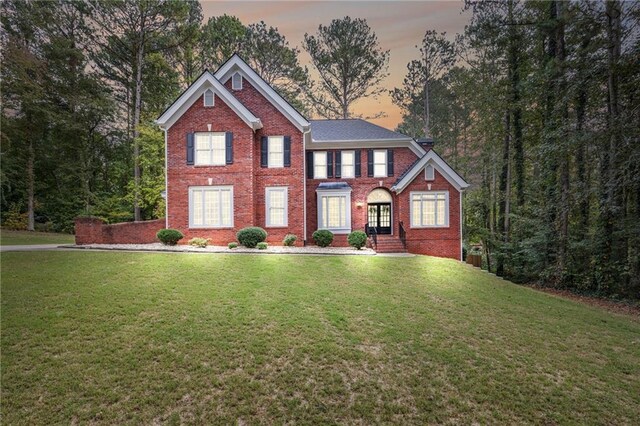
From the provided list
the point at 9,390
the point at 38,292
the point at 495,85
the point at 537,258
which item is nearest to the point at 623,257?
the point at 537,258

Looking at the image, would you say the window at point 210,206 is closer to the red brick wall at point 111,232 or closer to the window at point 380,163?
the red brick wall at point 111,232

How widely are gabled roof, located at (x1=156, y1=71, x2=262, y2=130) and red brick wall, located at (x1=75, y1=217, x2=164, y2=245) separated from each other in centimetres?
578

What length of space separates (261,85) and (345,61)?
14239 millimetres

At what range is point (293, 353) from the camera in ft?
16.8

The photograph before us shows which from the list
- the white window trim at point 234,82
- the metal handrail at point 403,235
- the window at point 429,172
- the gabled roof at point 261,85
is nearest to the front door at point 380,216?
the metal handrail at point 403,235

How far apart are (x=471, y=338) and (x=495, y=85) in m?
16.5

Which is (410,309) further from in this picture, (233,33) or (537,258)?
(233,33)

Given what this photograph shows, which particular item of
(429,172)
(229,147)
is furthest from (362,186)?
(229,147)

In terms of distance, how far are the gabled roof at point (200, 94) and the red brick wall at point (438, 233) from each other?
10.1 m

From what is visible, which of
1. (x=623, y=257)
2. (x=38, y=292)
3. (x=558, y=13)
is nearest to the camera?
(x=38, y=292)

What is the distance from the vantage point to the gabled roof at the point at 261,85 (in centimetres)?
1552

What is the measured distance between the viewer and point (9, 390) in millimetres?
4102

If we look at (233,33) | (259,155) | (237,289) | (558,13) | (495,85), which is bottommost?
(237,289)

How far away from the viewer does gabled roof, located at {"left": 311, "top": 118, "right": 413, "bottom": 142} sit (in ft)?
58.3
